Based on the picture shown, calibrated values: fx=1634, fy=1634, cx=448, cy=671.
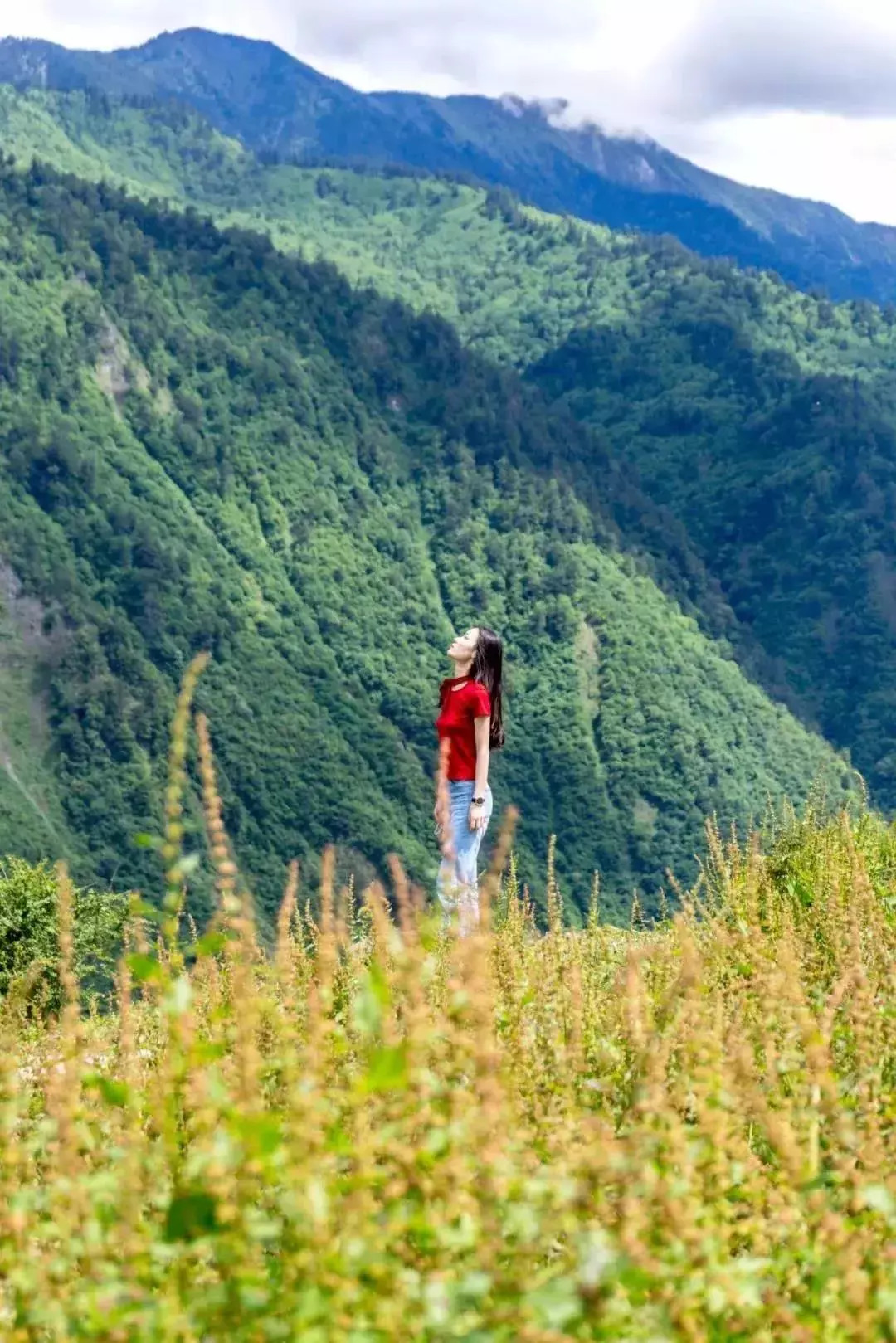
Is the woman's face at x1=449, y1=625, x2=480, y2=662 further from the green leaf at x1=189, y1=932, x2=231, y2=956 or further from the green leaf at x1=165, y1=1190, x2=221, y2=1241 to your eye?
the green leaf at x1=165, y1=1190, x2=221, y2=1241

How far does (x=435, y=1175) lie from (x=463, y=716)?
765 centimetres

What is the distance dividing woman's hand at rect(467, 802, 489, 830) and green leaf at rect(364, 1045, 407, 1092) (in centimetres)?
788

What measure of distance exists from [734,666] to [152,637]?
5600cm

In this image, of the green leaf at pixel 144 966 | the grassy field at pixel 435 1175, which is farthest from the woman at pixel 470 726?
the green leaf at pixel 144 966

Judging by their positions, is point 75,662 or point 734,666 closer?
point 75,662

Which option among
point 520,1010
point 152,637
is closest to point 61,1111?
point 520,1010

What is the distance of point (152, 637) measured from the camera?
13288cm

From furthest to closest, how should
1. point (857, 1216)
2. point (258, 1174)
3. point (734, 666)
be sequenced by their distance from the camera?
point (734, 666) → point (857, 1216) → point (258, 1174)

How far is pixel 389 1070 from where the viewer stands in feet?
8.55

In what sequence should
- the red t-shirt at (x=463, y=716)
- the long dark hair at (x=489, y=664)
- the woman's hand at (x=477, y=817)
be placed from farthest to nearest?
the long dark hair at (x=489, y=664) < the red t-shirt at (x=463, y=716) < the woman's hand at (x=477, y=817)

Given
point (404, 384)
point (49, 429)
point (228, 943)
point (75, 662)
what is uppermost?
point (404, 384)

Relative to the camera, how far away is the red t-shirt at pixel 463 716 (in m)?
10.7

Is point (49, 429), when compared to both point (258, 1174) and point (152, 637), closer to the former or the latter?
point (152, 637)

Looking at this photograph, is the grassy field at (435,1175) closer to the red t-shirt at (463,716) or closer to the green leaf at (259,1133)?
the green leaf at (259,1133)
